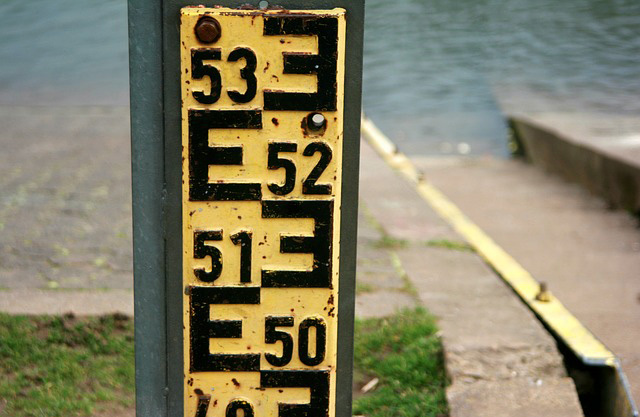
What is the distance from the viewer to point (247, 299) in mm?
1419

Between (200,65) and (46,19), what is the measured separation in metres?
14.3

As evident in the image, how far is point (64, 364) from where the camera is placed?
2461mm

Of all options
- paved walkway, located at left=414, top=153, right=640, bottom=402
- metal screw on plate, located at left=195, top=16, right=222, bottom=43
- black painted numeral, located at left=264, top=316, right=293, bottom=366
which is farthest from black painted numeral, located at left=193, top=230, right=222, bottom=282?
paved walkway, located at left=414, top=153, right=640, bottom=402

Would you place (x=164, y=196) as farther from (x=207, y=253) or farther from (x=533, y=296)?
(x=533, y=296)

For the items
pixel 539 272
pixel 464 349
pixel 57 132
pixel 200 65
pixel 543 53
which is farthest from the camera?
pixel 543 53

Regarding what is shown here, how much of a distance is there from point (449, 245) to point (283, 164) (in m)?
2.50

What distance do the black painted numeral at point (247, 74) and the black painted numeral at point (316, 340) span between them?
40cm

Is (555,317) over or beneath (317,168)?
beneath

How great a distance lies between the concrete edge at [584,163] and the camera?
538 centimetres

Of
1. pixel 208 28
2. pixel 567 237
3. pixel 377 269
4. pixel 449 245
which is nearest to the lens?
pixel 208 28

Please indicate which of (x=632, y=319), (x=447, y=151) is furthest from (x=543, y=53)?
(x=632, y=319)

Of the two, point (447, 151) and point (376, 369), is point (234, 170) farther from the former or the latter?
point (447, 151)

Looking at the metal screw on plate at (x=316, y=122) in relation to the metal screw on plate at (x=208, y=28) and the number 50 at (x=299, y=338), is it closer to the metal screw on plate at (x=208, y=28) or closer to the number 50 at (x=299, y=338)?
the metal screw on plate at (x=208, y=28)

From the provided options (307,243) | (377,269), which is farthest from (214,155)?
(377,269)
